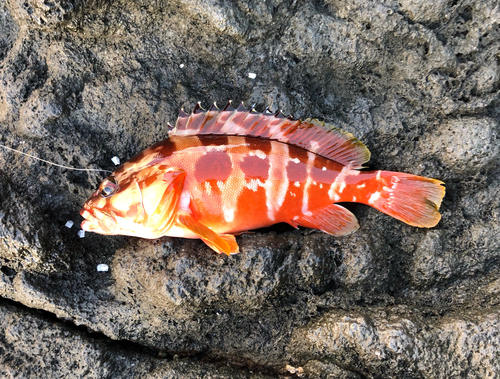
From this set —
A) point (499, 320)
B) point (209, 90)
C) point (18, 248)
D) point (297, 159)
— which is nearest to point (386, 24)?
point (297, 159)

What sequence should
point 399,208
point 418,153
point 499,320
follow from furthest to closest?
point 418,153 → point 399,208 → point 499,320

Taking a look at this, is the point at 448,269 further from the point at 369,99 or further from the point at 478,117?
the point at 369,99

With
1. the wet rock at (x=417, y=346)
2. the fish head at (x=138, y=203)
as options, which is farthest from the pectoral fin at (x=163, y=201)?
the wet rock at (x=417, y=346)

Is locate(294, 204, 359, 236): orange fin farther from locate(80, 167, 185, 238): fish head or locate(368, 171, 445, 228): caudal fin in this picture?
locate(80, 167, 185, 238): fish head

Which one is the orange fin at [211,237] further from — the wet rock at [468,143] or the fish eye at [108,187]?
the wet rock at [468,143]

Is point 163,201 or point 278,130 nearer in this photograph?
point 163,201

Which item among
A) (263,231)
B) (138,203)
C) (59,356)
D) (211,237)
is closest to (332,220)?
(263,231)

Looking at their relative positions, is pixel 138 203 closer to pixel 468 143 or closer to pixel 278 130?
pixel 278 130
